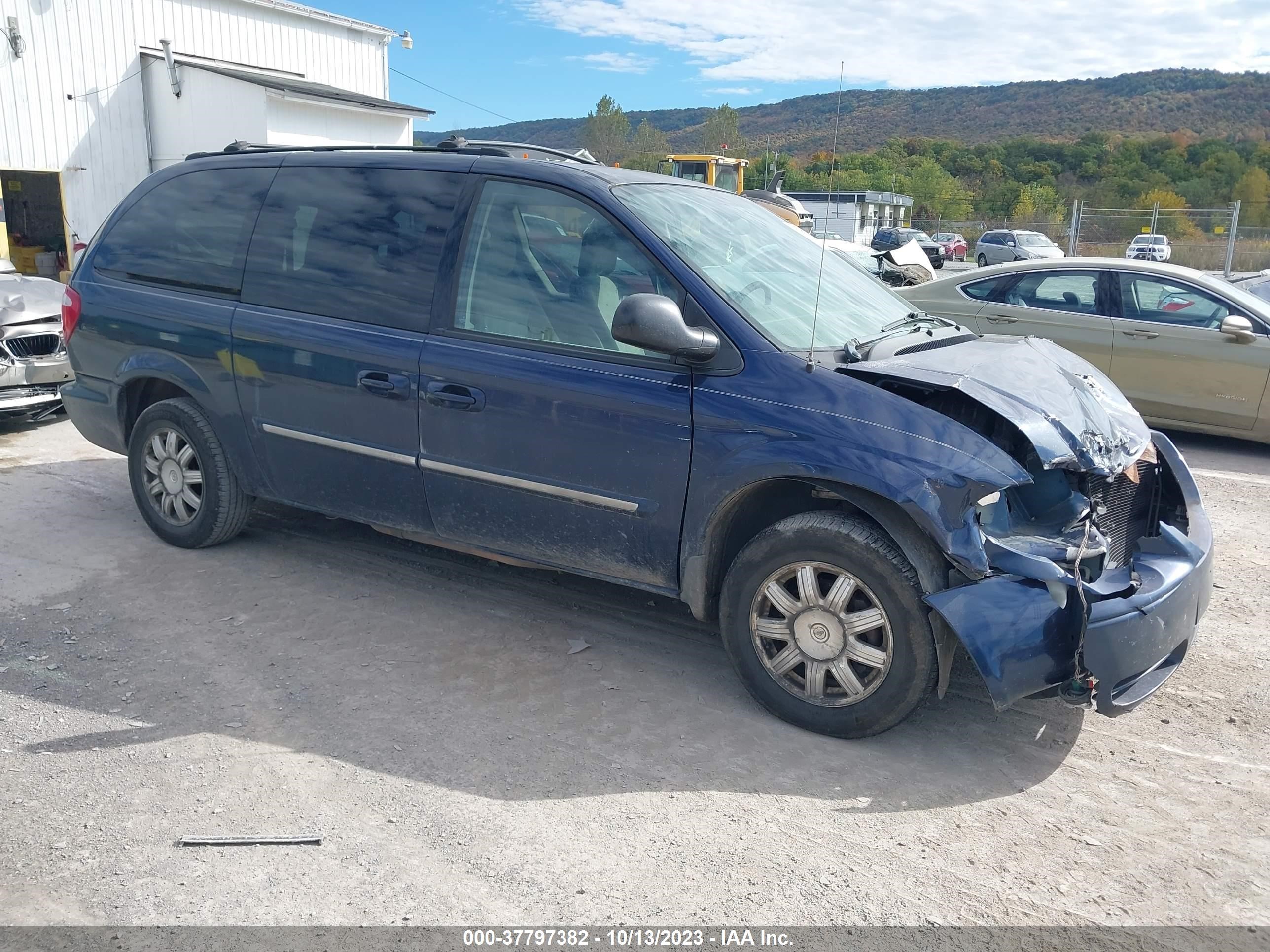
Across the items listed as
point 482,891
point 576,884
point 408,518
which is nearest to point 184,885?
point 482,891

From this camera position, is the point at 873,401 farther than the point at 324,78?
No

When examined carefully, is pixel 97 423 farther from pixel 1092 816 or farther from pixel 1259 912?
pixel 1259 912

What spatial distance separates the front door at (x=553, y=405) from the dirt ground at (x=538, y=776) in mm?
588

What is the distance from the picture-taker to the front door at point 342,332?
4.32 metres

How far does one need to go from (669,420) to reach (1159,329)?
6.12 meters

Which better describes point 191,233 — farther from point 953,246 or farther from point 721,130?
point 721,130

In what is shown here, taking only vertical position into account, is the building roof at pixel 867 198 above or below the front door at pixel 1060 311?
above

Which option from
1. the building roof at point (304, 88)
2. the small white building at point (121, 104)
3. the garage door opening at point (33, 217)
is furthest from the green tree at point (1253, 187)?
the garage door opening at point (33, 217)

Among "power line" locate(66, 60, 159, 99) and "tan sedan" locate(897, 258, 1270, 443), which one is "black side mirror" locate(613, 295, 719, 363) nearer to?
"tan sedan" locate(897, 258, 1270, 443)

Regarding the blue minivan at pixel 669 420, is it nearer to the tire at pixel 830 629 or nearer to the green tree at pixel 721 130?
the tire at pixel 830 629

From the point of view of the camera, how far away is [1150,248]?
27.0m

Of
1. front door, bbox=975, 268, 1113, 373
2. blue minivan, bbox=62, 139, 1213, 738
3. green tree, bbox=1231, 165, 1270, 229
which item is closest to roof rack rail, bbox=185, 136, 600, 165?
blue minivan, bbox=62, 139, 1213, 738

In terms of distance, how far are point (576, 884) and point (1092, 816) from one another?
1.67 m

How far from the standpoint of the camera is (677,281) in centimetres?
381
